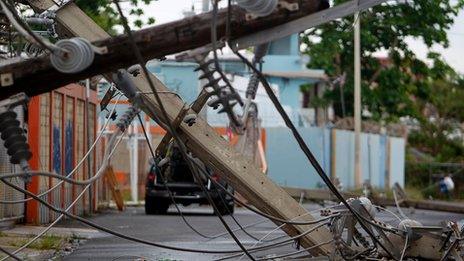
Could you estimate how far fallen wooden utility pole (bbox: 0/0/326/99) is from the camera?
10.7m

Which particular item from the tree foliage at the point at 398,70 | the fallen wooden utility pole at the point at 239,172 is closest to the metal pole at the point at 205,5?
the fallen wooden utility pole at the point at 239,172

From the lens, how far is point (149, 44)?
10805 millimetres

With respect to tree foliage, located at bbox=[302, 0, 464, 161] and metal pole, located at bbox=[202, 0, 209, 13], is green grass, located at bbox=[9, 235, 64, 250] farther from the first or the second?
tree foliage, located at bbox=[302, 0, 464, 161]

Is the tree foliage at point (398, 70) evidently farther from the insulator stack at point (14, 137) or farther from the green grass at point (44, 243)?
the insulator stack at point (14, 137)

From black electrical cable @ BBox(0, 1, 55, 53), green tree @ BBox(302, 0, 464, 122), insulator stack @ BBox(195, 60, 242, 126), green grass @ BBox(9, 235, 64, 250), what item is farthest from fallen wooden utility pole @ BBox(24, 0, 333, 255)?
green tree @ BBox(302, 0, 464, 122)

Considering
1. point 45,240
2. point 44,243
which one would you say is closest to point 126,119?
point 44,243

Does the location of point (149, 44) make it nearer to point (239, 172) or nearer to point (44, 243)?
point (239, 172)

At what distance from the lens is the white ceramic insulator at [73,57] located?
1040 centimetres

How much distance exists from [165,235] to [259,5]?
11340 millimetres

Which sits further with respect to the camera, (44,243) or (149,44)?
(44,243)

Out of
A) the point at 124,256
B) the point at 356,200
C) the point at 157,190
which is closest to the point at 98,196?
the point at 157,190

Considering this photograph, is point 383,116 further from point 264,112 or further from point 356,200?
point 356,200

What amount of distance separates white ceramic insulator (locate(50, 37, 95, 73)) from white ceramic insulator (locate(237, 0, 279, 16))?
4.82 feet

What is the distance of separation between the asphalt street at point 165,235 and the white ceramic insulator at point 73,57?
227 inches
